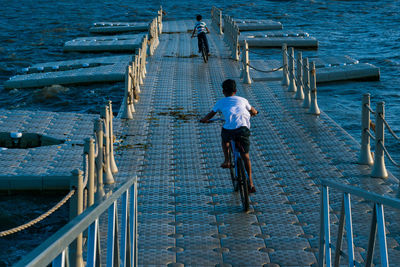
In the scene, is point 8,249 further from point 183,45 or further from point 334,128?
point 183,45

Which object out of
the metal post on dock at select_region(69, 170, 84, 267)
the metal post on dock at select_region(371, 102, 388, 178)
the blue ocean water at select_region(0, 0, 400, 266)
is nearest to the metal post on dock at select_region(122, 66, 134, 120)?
the blue ocean water at select_region(0, 0, 400, 266)

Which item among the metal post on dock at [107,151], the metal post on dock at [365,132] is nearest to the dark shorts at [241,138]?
the metal post on dock at [107,151]

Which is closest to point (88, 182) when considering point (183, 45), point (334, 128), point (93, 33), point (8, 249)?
point (8, 249)

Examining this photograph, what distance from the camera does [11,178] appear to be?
33.9ft

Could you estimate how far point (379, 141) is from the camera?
360 inches

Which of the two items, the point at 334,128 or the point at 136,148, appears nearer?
the point at 136,148

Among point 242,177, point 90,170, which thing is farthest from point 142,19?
point 90,170

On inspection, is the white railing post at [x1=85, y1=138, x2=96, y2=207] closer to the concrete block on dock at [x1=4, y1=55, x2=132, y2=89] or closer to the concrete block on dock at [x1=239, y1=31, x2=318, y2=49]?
the concrete block on dock at [x1=4, y1=55, x2=132, y2=89]

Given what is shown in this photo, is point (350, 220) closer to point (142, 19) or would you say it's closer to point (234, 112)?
point (234, 112)

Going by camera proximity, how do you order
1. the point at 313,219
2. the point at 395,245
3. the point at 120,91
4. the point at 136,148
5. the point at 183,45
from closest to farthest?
the point at 395,245 < the point at 313,219 < the point at 136,148 < the point at 120,91 < the point at 183,45

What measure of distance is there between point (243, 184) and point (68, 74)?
1643cm

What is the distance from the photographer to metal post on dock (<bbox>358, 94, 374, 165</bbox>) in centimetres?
973

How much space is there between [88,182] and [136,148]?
4727 millimetres

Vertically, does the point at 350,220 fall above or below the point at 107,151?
above
